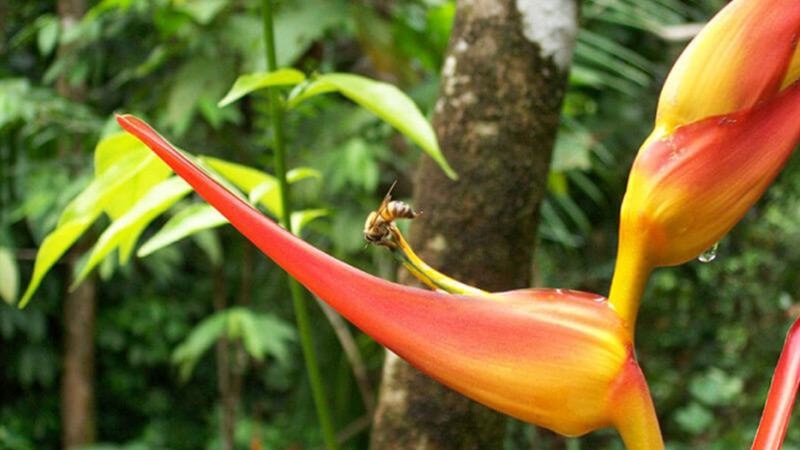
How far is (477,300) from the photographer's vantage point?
0.17m

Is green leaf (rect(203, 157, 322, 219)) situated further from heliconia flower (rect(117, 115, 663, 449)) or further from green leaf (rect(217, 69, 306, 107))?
heliconia flower (rect(117, 115, 663, 449))

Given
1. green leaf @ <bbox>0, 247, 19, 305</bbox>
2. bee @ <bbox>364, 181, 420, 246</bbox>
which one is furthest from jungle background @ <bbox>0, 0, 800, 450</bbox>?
bee @ <bbox>364, 181, 420, 246</bbox>

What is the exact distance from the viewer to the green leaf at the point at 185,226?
1.09 ft

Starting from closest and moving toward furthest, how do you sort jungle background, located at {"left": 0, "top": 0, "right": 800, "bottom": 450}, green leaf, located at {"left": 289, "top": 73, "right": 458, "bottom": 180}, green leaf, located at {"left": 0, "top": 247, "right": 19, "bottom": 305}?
green leaf, located at {"left": 289, "top": 73, "right": 458, "bottom": 180} < green leaf, located at {"left": 0, "top": 247, "right": 19, "bottom": 305} < jungle background, located at {"left": 0, "top": 0, "right": 800, "bottom": 450}

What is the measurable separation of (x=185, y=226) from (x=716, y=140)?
0.78 feet

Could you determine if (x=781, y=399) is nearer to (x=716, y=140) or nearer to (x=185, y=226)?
(x=716, y=140)

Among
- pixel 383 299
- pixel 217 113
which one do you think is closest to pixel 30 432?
pixel 217 113

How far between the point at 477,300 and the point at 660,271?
5.04 ft

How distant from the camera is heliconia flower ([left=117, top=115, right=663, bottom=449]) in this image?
17cm

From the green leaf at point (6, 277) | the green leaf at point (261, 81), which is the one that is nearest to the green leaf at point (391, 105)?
the green leaf at point (261, 81)

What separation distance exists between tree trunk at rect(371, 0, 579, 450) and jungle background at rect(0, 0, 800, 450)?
12 cm

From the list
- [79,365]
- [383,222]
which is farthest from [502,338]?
[79,365]

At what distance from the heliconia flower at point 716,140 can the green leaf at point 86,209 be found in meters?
0.19

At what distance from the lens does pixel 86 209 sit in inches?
12.2
